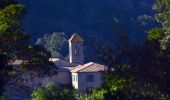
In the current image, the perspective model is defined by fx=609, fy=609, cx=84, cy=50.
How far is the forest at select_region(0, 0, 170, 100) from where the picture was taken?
794 inches

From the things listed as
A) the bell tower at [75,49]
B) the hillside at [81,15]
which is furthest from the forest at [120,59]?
the hillside at [81,15]

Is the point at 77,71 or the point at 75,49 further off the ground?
the point at 75,49

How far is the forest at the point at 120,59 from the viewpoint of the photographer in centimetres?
2016

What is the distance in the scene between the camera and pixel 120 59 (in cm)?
2066

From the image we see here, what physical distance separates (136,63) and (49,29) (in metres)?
108

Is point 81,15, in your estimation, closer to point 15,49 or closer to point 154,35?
point 15,49

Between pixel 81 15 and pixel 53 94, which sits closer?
pixel 53 94

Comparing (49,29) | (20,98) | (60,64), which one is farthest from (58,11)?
(20,98)

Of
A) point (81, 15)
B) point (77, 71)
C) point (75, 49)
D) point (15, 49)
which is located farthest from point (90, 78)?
point (81, 15)

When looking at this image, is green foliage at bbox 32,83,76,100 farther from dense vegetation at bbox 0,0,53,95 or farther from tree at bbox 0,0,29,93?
tree at bbox 0,0,29,93

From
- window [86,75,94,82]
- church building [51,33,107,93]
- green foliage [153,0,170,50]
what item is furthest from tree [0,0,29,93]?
window [86,75,94,82]

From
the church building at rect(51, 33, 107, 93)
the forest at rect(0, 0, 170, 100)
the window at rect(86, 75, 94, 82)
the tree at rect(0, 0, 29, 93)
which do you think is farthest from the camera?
the window at rect(86, 75, 94, 82)

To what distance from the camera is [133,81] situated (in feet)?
67.1

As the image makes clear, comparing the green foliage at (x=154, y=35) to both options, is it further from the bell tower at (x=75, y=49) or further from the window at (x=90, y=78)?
the bell tower at (x=75, y=49)
